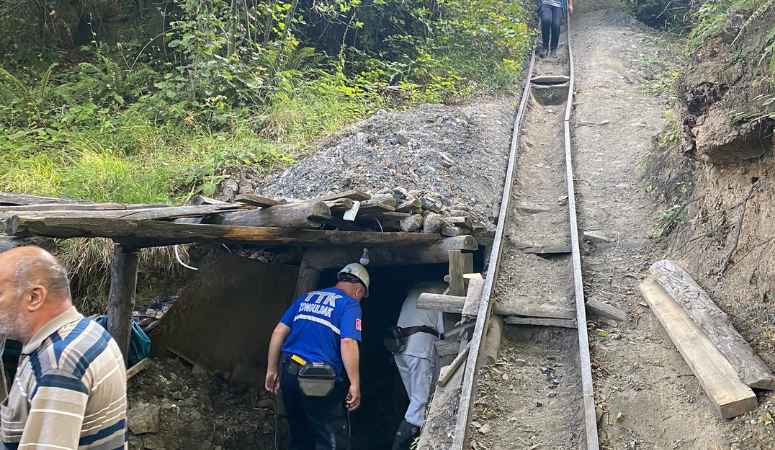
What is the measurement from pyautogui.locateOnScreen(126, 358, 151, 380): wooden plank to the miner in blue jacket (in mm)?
1147

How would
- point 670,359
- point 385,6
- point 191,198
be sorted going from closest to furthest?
1. point 670,359
2. point 191,198
3. point 385,6

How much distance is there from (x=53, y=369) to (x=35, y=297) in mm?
321

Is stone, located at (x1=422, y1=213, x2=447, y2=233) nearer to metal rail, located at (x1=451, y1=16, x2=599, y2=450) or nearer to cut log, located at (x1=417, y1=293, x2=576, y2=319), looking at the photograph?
metal rail, located at (x1=451, y1=16, x2=599, y2=450)

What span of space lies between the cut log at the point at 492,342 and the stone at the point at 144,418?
294 centimetres

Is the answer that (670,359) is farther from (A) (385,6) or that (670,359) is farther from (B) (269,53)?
(A) (385,6)

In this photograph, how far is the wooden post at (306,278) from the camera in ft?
20.5

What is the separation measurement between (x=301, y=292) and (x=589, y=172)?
5117mm

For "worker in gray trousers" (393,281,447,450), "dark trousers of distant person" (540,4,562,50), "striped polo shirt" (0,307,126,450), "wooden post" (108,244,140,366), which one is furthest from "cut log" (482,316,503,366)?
"dark trousers of distant person" (540,4,562,50)

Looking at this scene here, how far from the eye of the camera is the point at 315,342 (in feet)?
17.3

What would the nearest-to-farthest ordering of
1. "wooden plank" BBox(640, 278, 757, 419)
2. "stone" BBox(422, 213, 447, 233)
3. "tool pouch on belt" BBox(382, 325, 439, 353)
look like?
"wooden plank" BBox(640, 278, 757, 419), "tool pouch on belt" BBox(382, 325, 439, 353), "stone" BBox(422, 213, 447, 233)

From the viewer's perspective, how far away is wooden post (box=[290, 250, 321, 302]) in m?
6.25

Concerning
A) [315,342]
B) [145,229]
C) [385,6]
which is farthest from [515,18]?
[145,229]

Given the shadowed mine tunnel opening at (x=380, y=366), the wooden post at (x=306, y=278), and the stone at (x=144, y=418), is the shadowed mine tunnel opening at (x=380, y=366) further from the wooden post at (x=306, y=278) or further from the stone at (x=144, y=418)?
the stone at (x=144, y=418)

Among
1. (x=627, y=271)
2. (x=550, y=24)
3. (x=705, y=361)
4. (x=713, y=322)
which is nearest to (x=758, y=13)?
(x=627, y=271)
